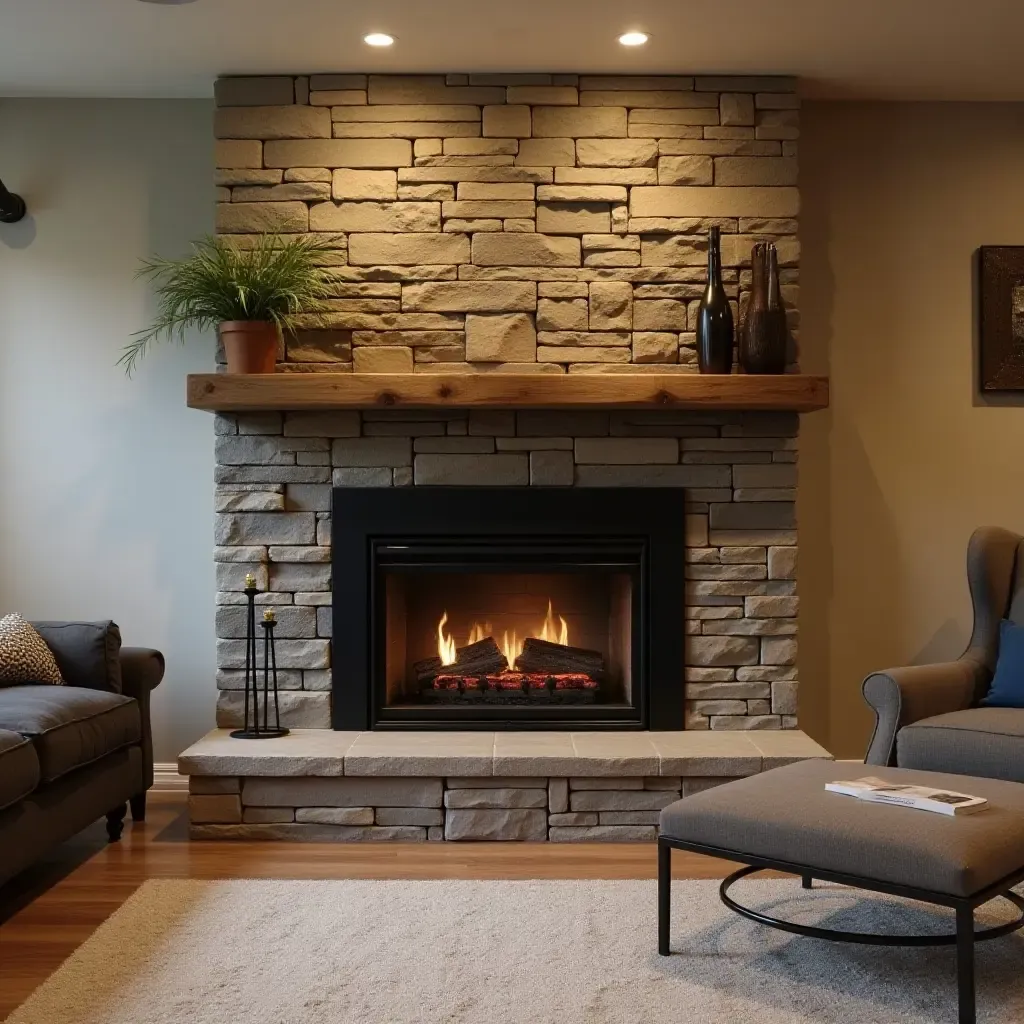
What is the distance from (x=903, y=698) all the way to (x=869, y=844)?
47.4 inches

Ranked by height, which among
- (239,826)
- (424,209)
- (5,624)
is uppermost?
(424,209)

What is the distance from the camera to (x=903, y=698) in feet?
11.8

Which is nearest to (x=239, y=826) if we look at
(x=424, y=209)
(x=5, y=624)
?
(x=5, y=624)

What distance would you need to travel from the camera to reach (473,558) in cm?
430

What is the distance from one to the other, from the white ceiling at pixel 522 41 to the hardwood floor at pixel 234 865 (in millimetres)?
2533

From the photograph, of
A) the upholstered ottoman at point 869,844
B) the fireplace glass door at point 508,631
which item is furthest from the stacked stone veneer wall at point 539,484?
the upholstered ottoman at point 869,844

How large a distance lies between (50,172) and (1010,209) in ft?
11.7

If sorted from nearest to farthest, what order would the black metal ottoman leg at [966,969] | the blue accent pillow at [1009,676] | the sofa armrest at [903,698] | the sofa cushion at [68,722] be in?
the black metal ottoman leg at [966,969]
the sofa cushion at [68,722]
the sofa armrest at [903,698]
the blue accent pillow at [1009,676]

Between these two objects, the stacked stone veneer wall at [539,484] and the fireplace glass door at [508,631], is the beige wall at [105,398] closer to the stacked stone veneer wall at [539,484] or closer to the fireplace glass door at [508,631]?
the stacked stone veneer wall at [539,484]

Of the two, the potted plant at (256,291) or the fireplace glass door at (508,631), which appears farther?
the fireplace glass door at (508,631)

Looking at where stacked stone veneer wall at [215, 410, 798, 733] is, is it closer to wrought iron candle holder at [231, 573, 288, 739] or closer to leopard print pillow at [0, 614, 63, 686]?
wrought iron candle holder at [231, 573, 288, 739]

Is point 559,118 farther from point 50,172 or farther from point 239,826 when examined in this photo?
point 239,826

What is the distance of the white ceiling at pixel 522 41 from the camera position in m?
3.67

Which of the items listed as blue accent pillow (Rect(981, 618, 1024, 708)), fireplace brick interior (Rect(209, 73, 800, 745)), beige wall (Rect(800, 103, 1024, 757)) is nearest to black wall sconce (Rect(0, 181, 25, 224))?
fireplace brick interior (Rect(209, 73, 800, 745))
